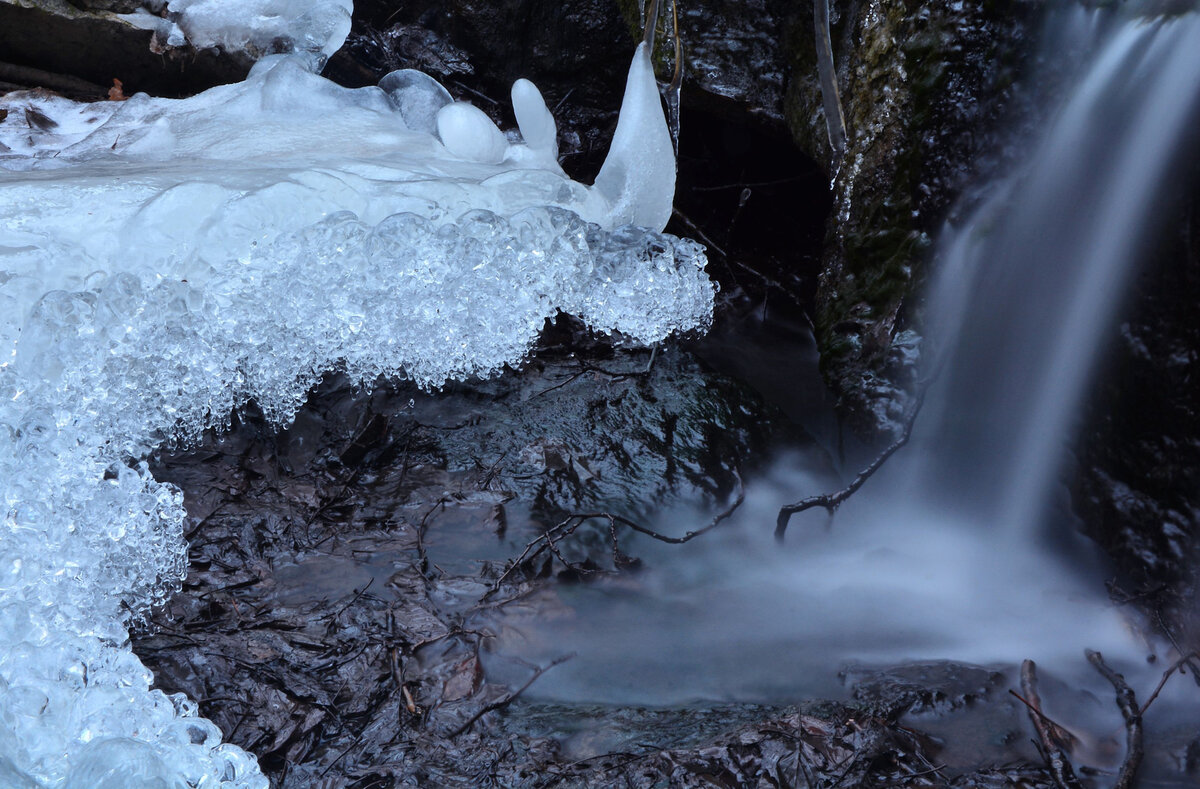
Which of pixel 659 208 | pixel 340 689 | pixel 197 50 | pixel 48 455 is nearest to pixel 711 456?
pixel 659 208

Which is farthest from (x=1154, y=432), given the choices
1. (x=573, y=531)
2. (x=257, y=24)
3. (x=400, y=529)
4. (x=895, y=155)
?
(x=257, y=24)

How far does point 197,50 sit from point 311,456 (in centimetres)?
284

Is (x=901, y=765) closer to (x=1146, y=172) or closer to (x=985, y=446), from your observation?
(x=985, y=446)

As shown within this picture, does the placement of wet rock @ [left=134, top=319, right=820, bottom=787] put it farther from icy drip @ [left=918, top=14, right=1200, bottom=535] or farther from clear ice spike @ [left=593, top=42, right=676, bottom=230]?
icy drip @ [left=918, top=14, right=1200, bottom=535]

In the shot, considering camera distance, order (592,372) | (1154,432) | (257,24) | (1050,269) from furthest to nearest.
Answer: (257,24), (592,372), (1050,269), (1154,432)

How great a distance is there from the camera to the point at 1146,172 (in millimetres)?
2500

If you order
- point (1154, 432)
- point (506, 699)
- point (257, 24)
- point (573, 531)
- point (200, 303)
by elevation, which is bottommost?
point (506, 699)

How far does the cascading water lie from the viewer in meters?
2.32

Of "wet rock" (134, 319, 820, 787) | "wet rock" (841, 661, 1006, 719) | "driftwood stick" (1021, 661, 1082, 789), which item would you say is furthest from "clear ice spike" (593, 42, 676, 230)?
"driftwood stick" (1021, 661, 1082, 789)

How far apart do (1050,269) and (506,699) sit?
204cm

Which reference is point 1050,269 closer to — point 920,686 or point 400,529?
point 920,686

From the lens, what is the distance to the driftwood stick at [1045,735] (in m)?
1.92

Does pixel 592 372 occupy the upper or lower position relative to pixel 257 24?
lower

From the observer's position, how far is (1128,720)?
80.7 inches
